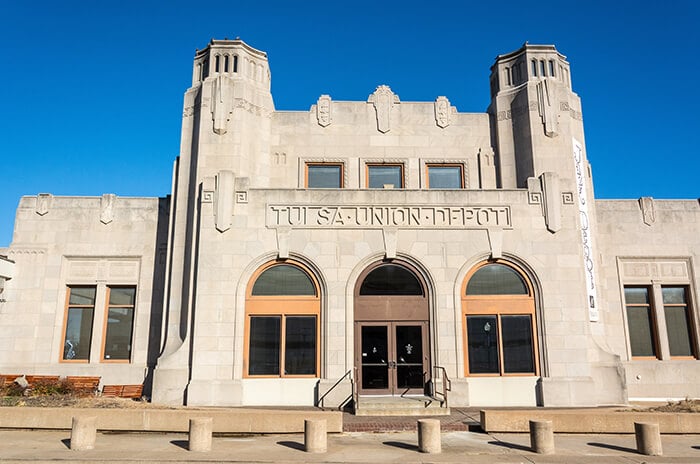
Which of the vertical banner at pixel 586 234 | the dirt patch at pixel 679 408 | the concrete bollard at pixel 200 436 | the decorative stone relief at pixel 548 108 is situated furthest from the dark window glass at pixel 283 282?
the decorative stone relief at pixel 548 108

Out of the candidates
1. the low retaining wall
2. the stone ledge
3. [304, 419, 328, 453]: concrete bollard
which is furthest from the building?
[304, 419, 328, 453]: concrete bollard

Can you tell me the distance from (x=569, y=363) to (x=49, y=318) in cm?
1884

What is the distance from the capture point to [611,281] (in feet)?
71.7

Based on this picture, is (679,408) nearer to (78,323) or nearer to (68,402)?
(68,402)

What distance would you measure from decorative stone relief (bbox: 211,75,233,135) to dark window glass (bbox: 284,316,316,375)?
769 cm

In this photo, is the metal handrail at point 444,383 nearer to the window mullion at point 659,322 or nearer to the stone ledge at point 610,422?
the stone ledge at point 610,422

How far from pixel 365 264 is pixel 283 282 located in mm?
2866

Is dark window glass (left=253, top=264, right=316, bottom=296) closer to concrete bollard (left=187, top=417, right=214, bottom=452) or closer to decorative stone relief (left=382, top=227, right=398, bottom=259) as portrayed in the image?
decorative stone relief (left=382, top=227, right=398, bottom=259)

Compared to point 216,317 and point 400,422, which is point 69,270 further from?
point 400,422

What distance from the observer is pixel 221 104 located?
2081 centimetres

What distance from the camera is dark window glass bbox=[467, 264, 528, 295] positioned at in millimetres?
19016

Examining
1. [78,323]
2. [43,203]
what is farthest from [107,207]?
[78,323]

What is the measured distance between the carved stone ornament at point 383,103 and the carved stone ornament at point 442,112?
1.69 metres

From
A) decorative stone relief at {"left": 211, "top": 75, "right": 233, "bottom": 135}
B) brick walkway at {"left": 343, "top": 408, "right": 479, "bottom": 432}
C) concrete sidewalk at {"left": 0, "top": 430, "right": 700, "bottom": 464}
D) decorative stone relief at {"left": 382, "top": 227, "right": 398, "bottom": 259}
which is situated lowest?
concrete sidewalk at {"left": 0, "top": 430, "right": 700, "bottom": 464}
